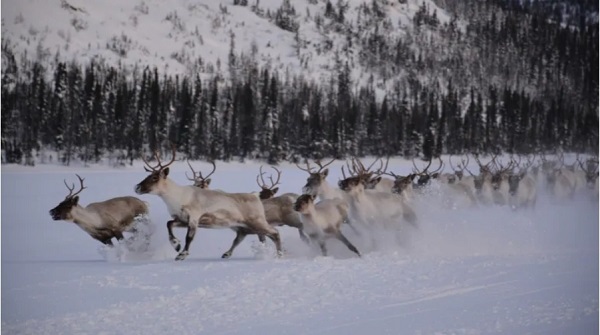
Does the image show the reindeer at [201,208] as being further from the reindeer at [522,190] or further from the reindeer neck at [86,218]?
the reindeer at [522,190]

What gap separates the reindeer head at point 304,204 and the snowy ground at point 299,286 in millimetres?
404

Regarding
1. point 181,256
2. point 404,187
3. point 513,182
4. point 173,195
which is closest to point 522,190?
point 513,182

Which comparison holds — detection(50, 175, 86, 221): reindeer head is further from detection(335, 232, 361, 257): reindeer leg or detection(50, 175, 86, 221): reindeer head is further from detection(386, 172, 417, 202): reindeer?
detection(386, 172, 417, 202): reindeer

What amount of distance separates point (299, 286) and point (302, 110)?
2293 centimetres

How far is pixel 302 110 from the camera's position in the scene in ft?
84.6

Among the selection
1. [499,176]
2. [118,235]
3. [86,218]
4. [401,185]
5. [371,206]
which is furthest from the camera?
[499,176]

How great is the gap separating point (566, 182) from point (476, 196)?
209 cm

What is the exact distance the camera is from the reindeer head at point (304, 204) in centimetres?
455

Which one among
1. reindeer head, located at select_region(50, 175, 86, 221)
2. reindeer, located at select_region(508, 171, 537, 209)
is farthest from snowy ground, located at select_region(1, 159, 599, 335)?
reindeer, located at select_region(508, 171, 537, 209)

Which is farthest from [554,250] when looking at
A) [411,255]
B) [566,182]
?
[566,182]

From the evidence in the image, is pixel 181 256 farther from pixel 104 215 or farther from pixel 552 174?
pixel 552 174

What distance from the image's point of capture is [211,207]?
179 inches

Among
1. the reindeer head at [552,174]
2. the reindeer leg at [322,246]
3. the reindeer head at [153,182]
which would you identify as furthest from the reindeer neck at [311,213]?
the reindeer head at [552,174]

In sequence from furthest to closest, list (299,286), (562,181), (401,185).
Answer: (401,185), (562,181), (299,286)
